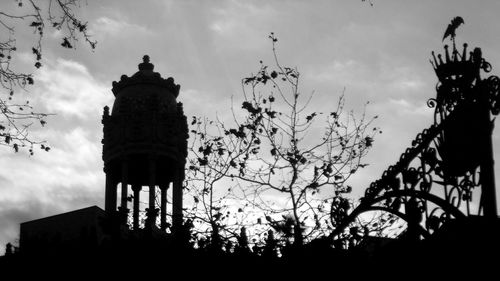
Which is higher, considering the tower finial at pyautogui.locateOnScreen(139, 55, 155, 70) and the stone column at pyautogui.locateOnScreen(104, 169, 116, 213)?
the tower finial at pyautogui.locateOnScreen(139, 55, 155, 70)

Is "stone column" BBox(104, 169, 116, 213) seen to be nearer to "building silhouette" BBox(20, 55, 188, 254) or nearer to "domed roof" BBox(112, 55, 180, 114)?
"building silhouette" BBox(20, 55, 188, 254)

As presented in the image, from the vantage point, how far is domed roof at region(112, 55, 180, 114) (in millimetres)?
38562

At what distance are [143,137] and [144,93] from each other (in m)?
2.58

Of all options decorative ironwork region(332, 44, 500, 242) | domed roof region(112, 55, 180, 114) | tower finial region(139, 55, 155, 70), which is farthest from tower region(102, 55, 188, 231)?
decorative ironwork region(332, 44, 500, 242)

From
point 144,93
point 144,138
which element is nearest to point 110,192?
point 144,138

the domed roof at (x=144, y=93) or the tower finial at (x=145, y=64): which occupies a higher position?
the tower finial at (x=145, y=64)

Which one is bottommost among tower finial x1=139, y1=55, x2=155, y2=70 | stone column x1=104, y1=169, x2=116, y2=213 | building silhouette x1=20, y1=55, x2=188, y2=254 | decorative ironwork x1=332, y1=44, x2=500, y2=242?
decorative ironwork x1=332, y1=44, x2=500, y2=242

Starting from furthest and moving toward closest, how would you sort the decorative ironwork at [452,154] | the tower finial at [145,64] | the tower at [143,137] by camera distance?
the tower finial at [145,64] < the tower at [143,137] < the decorative ironwork at [452,154]

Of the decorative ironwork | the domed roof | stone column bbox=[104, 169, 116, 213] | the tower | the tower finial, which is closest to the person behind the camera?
the decorative ironwork

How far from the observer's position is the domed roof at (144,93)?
38.6 meters

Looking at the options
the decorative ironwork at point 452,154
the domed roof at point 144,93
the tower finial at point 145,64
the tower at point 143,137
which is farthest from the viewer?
the tower finial at point 145,64

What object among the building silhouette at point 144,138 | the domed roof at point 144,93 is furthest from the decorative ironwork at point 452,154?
the domed roof at point 144,93

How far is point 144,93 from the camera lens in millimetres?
39000

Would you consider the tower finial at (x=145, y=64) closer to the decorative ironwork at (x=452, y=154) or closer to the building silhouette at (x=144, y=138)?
the building silhouette at (x=144, y=138)
